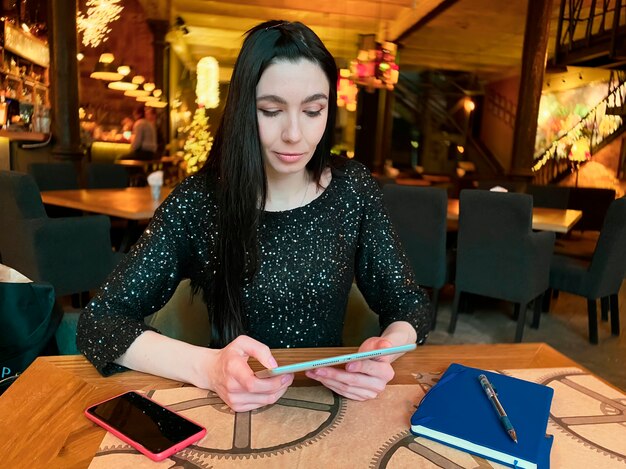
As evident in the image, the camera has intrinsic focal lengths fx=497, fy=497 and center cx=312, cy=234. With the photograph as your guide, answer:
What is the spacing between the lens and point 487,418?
0.78 meters

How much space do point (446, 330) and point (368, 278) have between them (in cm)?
232

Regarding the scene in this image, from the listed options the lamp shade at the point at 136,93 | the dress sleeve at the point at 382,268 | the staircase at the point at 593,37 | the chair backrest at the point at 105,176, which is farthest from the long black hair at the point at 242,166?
the lamp shade at the point at 136,93

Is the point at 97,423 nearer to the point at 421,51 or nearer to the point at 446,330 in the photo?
the point at 446,330

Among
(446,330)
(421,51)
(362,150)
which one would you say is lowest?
(446,330)

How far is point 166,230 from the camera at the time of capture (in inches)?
45.3

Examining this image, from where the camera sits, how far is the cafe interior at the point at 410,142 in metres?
2.96

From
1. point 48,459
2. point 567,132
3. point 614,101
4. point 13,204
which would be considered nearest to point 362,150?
point 567,132

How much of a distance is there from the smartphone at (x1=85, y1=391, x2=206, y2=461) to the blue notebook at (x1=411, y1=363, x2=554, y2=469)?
35cm

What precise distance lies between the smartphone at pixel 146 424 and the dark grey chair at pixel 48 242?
7.28 feet

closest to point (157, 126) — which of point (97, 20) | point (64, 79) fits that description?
point (97, 20)

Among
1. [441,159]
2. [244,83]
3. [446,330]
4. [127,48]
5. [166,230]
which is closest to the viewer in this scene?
[244,83]

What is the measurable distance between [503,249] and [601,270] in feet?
2.17

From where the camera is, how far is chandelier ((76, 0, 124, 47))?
6.68 m

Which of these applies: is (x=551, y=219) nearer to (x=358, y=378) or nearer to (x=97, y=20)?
(x=358, y=378)
